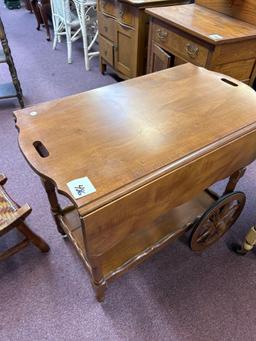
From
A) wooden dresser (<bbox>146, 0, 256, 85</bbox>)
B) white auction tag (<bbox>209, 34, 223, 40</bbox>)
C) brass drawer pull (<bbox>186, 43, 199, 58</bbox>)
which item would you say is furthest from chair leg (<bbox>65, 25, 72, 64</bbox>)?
white auction tag (<bbox>209, 34, 223, 40</bbox>)

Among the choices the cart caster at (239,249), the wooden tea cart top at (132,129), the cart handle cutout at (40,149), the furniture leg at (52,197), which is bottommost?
the cart caster at (239,249)

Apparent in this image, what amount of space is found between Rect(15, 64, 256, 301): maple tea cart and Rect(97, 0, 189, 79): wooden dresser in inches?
36.0

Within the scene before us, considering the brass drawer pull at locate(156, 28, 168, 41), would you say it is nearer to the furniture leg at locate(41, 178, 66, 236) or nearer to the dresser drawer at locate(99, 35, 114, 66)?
the dresser drawer at locate(99, 35, 114, 66)

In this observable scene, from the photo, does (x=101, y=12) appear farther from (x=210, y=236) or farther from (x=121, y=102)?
(x=210, y=236)

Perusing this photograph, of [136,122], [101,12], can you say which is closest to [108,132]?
[136,122]

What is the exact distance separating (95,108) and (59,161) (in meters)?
0.32

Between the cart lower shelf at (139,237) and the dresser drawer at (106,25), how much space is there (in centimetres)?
177

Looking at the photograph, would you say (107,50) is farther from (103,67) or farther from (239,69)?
(239,69)

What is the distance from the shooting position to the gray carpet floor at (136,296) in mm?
1108

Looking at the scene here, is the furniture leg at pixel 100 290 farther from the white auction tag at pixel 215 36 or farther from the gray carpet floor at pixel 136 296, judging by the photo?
the white auction tag at pixel 215 36

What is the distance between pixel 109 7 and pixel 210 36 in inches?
50.3

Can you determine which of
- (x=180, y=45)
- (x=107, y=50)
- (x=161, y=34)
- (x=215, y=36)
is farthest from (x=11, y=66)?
(x=215, y=36)

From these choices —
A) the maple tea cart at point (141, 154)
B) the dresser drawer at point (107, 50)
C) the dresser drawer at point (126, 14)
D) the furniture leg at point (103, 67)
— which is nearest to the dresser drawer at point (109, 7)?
the dresser drawer at point (126, 14)

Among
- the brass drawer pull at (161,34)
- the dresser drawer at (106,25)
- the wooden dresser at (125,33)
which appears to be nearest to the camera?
the brass drawer pull at (161,34)
